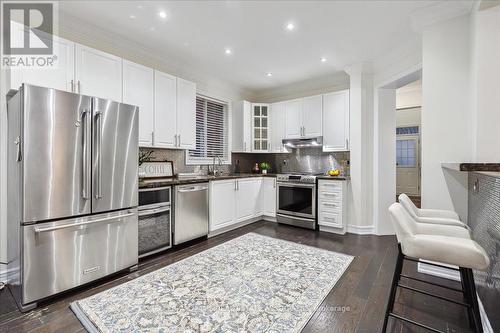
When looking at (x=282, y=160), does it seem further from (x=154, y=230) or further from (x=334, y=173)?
(x=154, y=230)

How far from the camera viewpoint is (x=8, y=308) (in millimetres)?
1910

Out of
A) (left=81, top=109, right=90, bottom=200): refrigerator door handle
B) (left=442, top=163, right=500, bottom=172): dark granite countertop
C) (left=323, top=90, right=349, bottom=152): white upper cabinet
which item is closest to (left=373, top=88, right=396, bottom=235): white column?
(left=323, top=90, right=349, bottom=152): white upper cabinet

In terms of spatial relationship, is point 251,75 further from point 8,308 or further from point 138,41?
point 8,308

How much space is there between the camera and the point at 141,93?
3082 millimetres

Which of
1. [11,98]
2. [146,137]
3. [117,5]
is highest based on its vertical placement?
[117,5]

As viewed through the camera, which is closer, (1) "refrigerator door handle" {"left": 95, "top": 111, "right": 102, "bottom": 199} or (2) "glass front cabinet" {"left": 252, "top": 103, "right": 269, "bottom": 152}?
(1) "refrigerator door handle" {"left": 95, "top": 111, "right": 102, "bottom": 199}

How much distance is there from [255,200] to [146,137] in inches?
91.9

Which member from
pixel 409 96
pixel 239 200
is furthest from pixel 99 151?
pixel 409 96

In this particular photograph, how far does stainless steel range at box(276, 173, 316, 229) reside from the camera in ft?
13.5

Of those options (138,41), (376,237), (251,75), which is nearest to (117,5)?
(138,41)

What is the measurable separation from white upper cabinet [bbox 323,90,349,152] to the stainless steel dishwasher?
2.40m

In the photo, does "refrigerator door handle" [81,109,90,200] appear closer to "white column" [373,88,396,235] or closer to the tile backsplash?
the tile backsplash

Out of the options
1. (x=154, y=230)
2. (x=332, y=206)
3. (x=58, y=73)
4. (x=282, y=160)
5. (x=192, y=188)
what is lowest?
(x=154, y=230)

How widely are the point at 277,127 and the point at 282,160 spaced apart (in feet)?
2.57
